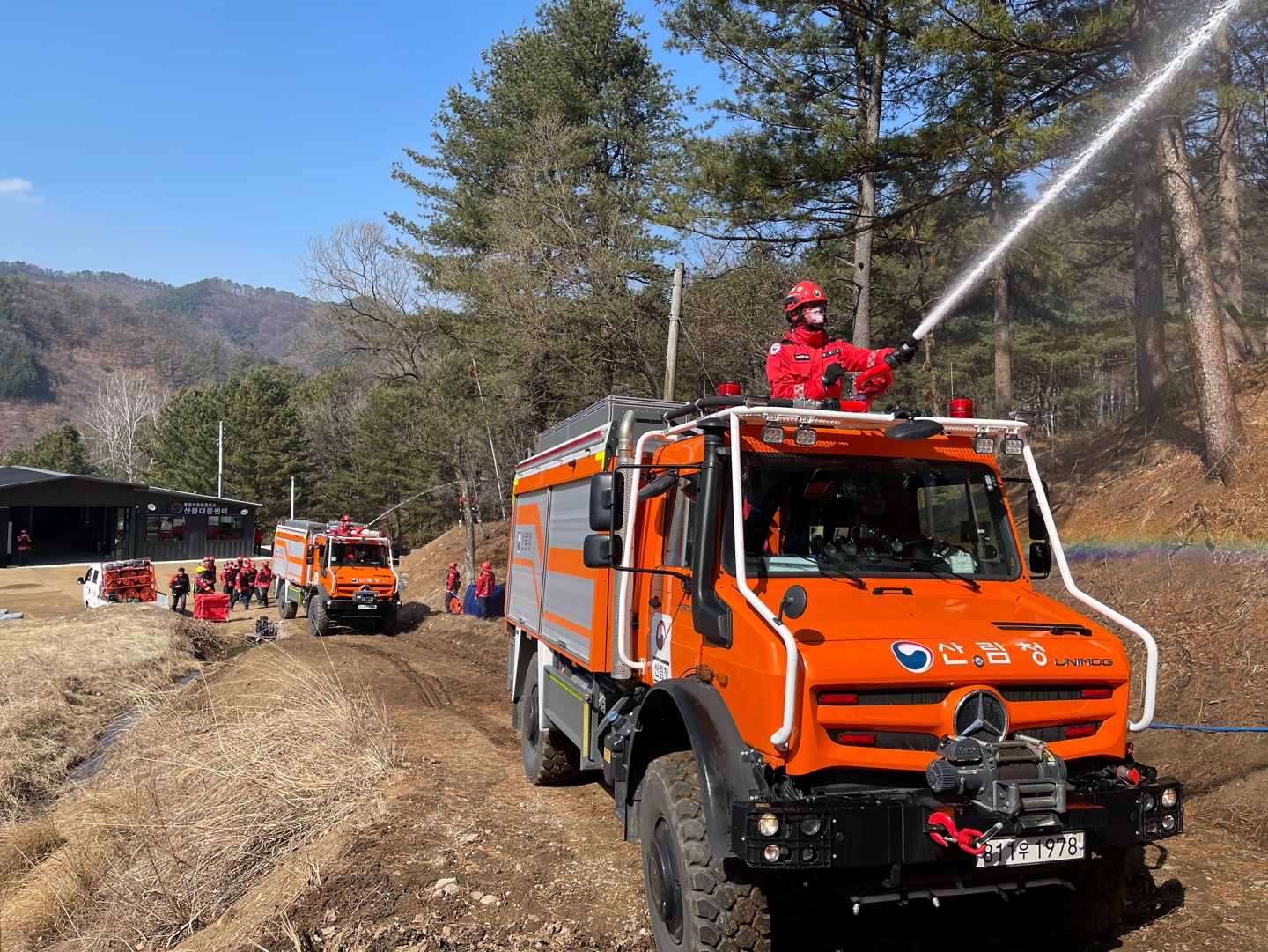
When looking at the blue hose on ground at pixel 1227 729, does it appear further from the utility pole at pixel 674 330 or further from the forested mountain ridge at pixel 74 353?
the forested mountain ridge at pixel 74 353

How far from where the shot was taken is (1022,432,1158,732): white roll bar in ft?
13.4

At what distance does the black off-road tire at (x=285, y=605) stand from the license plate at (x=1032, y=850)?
27.5 meters

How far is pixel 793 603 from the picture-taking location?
13.0 feet

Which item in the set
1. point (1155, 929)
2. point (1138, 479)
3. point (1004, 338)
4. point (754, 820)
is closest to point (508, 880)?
point (754, 820)

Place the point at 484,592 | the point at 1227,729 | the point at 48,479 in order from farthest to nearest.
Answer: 1. the point at 48,479
2. the point at 484,592
3. the point at 1227,729

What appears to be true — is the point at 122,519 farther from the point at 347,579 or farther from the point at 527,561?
the point at 527,561

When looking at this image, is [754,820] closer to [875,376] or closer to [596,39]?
[875,376]

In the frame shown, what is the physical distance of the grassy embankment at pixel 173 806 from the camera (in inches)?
267

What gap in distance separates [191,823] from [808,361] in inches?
246

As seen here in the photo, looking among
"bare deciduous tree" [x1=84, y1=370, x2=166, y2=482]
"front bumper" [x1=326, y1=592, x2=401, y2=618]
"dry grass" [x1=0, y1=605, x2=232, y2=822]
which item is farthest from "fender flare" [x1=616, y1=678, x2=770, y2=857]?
"bare deciduous tree" [x1=84, y1=370, x2=166, y2=482]

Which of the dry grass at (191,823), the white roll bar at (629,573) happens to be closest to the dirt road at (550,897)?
the dry grass at (191,823)

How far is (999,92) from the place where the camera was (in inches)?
384

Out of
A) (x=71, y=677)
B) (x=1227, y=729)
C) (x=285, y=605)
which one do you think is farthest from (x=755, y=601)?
(x=285, y=605)

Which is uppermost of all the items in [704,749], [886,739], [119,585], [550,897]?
[886,739]
